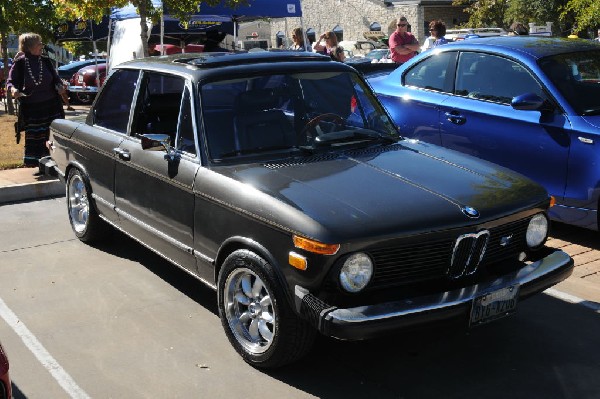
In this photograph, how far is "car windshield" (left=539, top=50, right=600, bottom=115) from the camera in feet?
21.0

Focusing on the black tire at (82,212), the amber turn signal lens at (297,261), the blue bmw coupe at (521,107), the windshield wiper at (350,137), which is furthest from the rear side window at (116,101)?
the blue bmw coupe at (521,107)

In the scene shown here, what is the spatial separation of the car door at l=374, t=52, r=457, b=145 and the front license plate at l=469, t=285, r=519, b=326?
3.26m

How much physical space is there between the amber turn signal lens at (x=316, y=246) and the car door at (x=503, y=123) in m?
3.26

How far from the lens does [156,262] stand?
6215mm

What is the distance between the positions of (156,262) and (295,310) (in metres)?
2.59

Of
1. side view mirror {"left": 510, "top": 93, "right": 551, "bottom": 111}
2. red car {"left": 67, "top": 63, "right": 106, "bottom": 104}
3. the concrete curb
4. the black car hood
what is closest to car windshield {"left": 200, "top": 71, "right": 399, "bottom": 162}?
the black car hood

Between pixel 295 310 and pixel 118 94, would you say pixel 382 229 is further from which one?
pixel 118 94

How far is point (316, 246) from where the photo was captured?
12.3 ft

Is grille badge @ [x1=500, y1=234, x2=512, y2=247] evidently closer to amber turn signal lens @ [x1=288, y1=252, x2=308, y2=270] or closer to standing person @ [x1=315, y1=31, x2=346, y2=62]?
amber turn signal lens @ [x1=288, y1=252, x2=308, y2=270]

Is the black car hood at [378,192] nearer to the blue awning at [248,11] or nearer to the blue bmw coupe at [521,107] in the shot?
the blue bmw coupe at [521,107]

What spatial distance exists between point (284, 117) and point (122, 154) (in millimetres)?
1388

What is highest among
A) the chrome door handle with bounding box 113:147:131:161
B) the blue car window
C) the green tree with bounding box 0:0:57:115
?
the green tree with bounding box 0:0:57:115

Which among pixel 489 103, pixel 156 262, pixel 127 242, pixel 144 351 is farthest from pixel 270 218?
pixel 489 103

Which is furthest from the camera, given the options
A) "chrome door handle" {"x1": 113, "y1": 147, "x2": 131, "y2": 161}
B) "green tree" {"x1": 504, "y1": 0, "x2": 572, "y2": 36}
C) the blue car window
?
"green tree" {"x1": 504, "y1": 0, "x2": 572, "y2": 36}
